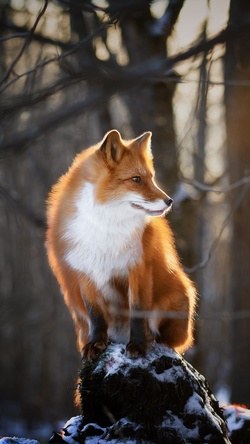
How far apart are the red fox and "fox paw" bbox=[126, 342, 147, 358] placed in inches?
6.7

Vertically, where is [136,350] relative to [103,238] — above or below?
below

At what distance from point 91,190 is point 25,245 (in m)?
1.10

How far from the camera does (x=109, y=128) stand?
866 cm

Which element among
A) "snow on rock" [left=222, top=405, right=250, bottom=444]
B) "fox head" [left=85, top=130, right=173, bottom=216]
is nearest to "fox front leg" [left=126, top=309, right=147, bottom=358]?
"fox head" [left=85, top=130, right=173, bottom=216]

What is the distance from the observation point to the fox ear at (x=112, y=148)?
3854mm

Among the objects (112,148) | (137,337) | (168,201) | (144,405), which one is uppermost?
(112,148)

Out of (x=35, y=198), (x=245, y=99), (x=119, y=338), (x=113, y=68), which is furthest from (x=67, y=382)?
(x=113, y=68)

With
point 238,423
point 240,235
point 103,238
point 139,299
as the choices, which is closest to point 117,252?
point 103,238

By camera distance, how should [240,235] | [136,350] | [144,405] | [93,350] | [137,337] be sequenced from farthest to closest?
[240,235] → [93,350] → [137,337] → [136,350] → [144,405]

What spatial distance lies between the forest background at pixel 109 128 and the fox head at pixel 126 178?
354 millimetres

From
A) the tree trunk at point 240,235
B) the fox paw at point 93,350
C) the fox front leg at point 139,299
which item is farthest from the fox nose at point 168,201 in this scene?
the tree trunk at point 240,235

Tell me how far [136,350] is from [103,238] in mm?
894

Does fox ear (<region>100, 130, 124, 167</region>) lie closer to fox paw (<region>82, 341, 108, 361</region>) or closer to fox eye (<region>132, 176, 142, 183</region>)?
fox eye (<region>132, 176, 142, 183</region>)

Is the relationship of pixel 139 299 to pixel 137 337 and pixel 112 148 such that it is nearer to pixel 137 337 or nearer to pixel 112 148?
pixel 137 337
